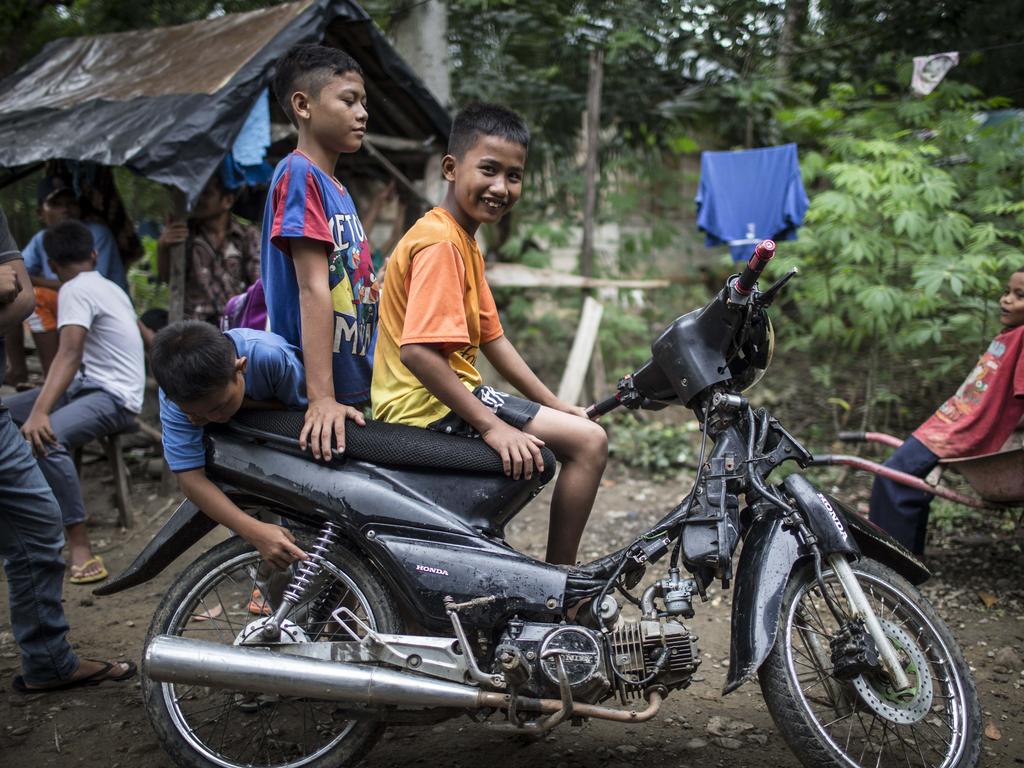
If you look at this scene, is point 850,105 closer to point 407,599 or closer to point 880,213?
point 880,213

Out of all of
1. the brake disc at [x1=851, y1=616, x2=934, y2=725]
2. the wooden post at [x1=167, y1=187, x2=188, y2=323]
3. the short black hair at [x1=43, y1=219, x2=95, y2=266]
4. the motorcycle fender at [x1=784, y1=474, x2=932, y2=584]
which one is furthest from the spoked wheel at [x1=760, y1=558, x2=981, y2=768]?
the wooden post at [x1=167, y1=187, x2=188, y2=323]

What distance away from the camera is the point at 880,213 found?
6.10 meters

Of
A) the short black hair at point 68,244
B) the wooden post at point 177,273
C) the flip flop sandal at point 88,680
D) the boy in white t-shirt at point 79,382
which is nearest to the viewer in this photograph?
the flip flop sandal at point 88,680

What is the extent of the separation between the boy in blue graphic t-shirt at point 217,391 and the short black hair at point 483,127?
885mm

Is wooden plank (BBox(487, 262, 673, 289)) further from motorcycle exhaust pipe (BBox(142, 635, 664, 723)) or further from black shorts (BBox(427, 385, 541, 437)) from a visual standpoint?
motorcycle exhaust pipe (BBox(142, 635, 664, 723))

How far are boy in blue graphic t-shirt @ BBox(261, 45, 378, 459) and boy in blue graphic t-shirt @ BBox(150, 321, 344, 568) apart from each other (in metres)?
0.13

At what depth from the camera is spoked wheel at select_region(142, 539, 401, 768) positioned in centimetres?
245

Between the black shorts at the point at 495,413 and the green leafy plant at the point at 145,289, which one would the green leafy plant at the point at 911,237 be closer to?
the black shorts at the point at 495,413

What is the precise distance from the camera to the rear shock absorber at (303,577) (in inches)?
96.0

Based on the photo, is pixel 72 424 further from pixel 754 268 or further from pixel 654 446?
pixel 654 446

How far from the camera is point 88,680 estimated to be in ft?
10.2

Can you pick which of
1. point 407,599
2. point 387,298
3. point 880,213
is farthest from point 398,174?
A: point 407,599

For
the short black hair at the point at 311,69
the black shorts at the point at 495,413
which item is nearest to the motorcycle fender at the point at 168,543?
the black shorts at the point at 495,413

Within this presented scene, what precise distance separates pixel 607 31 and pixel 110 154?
489 cm
